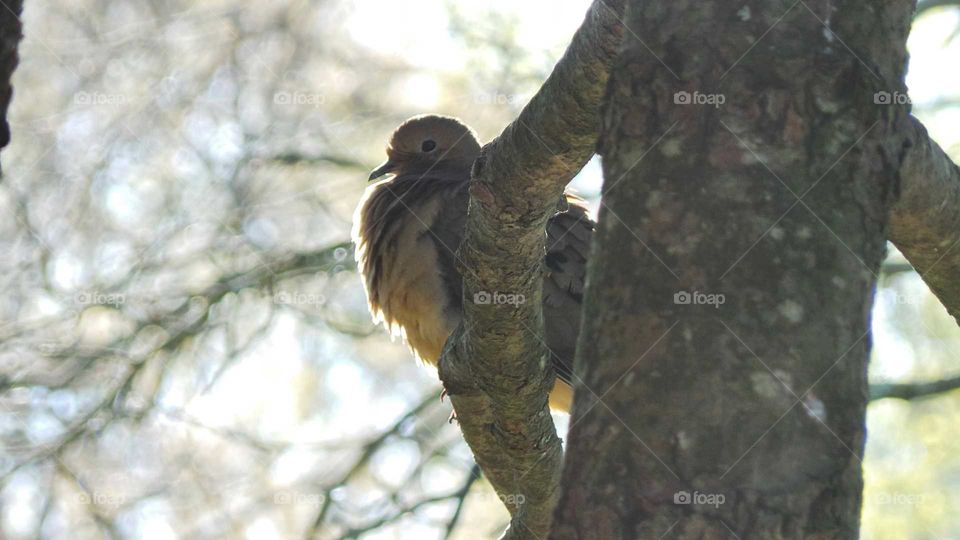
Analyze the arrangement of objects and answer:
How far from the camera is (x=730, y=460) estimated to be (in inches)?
80.3

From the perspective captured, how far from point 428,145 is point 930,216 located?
12.3ft

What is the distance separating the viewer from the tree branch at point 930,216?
2.99 m

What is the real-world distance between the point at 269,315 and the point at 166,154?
1193 millimetres

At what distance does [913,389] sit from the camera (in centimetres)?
743

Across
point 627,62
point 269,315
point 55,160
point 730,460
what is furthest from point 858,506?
point 55,160

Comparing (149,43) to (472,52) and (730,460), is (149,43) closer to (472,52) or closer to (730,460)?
(472,52)

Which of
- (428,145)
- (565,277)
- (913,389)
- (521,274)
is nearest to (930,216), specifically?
(521,274)

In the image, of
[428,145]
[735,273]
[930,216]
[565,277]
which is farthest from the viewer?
[428,145]

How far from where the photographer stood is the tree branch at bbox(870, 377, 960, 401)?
7.37 m

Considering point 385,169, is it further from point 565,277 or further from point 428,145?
point 565,277

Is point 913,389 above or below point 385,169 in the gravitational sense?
below

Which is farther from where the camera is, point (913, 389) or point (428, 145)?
point (913, 389)

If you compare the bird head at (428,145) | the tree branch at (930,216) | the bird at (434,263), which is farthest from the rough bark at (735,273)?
the bird head at (428,145)

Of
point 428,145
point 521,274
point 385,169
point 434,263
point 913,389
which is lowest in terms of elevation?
point 521,274
